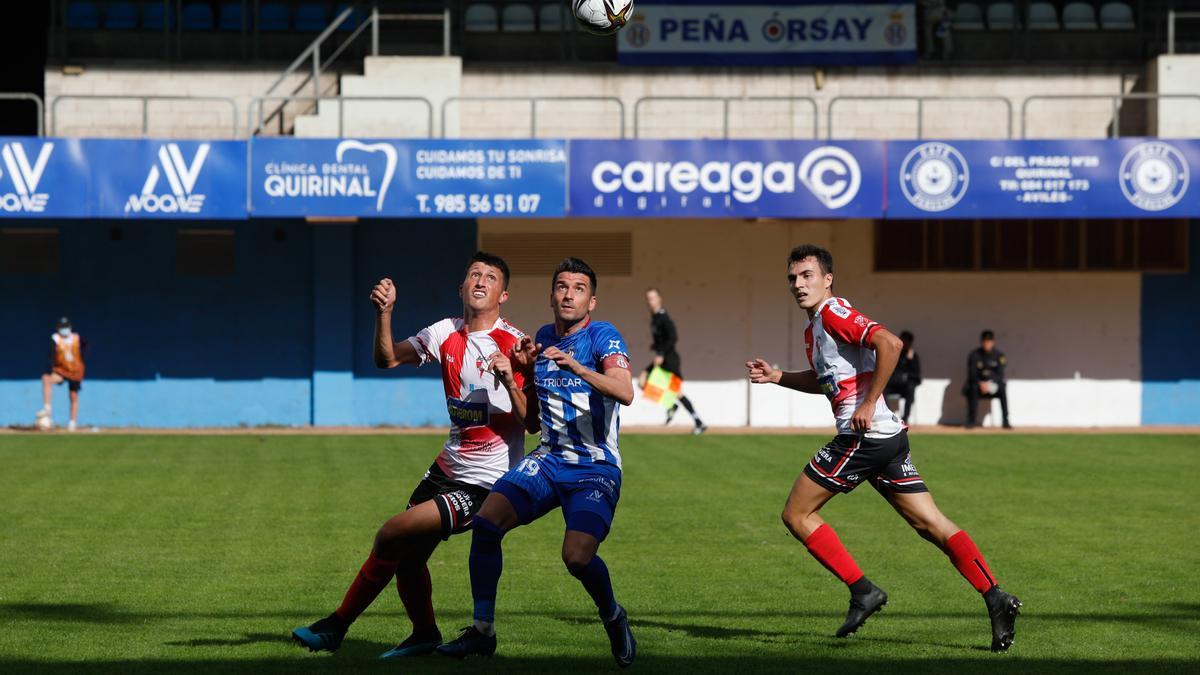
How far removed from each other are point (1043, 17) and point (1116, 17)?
1312 millimetres

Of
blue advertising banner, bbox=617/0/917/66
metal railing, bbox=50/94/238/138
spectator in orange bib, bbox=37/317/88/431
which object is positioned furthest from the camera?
blue advertising banner, bbox=617/0/917/66

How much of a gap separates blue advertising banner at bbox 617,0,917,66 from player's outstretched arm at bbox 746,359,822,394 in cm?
2051

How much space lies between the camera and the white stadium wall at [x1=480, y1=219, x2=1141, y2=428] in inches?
1110

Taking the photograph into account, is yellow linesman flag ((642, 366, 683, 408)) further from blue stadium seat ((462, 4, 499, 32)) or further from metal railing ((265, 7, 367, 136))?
blue stadium seat ((462, 4, 499, 32))

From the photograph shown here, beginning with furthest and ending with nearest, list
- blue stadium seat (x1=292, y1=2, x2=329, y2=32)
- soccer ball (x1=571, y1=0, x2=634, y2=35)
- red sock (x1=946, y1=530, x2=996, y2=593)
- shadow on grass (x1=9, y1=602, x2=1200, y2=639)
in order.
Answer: blue stadium seat (x1=292, y1=2, x2=329, y2=32) → soccer ball (x1=571, y1=0, x2=634, y2=35) → shadow on grass (x1=9, y1=602, x2=1200, y2=639) → red sock (x1=946, y1=530, x2=996, y2=593)

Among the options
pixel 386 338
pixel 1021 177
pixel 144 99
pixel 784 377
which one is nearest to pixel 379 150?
pixel 144 99

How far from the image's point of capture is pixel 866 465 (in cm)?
861

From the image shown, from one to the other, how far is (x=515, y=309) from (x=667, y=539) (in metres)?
15.5

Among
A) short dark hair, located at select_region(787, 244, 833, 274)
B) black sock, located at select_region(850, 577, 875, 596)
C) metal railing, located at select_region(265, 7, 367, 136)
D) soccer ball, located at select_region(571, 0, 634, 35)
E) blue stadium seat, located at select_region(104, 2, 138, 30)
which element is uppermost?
blue stadium seat, located at select_region(104, 2, 138, 30)

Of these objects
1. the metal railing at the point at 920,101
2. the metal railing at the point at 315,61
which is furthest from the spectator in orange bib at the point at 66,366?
the metal railing at the point at 920,101

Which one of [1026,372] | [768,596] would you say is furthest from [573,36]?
[768,596]

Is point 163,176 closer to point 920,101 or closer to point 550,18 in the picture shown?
point 550,18

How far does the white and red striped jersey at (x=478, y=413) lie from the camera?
802 cm

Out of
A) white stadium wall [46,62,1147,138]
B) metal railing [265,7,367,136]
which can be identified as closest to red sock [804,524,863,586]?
metal railing [265,7,367,136]
